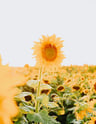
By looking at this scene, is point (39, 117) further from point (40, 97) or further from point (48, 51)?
point (48, 51)

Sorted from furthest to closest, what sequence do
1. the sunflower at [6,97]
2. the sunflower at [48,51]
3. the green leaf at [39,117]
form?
the sunflower at [48,51], the green leaf at [39,117], the sunflower at [6,97]

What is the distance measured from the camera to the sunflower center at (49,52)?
1697 millimetres

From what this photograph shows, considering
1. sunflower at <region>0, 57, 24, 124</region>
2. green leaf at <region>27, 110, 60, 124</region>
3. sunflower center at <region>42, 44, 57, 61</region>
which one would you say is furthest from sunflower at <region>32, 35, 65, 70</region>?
sunflower at <region>0, 57, 24, 124</region>

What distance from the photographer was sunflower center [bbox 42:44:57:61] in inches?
66.8

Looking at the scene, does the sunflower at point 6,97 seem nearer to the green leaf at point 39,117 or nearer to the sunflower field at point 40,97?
the sunflower field at point 40,97

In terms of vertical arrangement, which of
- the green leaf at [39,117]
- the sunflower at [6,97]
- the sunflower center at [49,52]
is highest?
the sunflower center at [49,52]

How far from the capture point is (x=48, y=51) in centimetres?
172

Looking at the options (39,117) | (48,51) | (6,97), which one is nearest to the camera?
(6,97)

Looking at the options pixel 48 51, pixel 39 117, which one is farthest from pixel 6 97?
pixel 48 51

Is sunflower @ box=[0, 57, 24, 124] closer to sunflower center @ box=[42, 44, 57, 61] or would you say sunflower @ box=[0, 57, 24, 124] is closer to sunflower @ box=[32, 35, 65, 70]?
sunflower @ box=[32, 35, 65, 70]

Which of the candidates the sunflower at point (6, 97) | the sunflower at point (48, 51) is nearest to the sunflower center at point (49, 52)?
the sunflower at point (48, 51)

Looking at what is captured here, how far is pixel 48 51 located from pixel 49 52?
0.03 metres

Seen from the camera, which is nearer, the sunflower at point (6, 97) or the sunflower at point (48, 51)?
the sunflower at point (6, 97)

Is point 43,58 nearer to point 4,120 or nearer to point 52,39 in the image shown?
point 52,39
